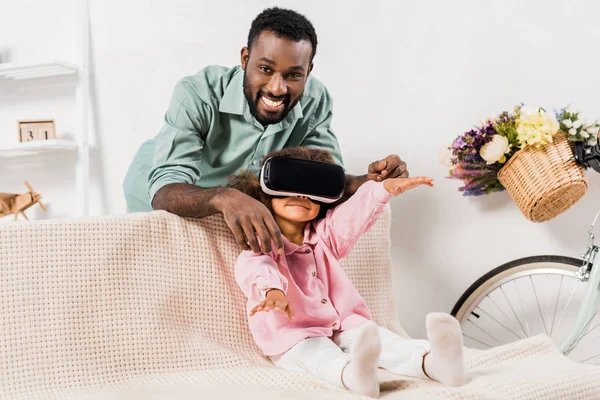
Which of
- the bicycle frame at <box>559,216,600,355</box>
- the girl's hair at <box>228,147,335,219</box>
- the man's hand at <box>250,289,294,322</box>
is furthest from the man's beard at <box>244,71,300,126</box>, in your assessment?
the bicycle frame at <box>559,216,600,355</box>

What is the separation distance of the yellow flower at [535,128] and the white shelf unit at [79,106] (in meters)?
1.80

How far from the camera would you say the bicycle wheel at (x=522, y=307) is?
1.96 m

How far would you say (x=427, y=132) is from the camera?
222 centimetres

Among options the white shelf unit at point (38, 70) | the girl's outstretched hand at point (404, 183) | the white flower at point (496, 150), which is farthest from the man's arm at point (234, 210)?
the white shelf unit at point (38, 70)

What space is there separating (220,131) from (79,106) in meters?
1.19

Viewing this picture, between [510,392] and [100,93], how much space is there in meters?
2.23

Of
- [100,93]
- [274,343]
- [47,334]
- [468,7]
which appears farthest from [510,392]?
[100,93]

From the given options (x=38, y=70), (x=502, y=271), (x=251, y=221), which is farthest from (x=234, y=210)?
(x=38, y=70)

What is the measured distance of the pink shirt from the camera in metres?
1.45

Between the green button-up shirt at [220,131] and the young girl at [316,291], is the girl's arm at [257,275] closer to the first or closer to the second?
the young girl at [316,291]

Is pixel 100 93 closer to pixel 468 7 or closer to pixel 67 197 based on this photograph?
pixel 67 197

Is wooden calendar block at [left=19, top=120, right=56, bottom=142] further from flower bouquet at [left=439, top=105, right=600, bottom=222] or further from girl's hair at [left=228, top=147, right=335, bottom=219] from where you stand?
flower bouquet at [left=439, top=105, right=600, bottom=222]

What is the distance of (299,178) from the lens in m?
1.50

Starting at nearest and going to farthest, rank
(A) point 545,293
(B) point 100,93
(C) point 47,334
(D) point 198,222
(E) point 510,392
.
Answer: (E) point 510,392 → (C) point 47,334 → (D) point 198,222 → (A) point 545,293 → (B) point 100,93
